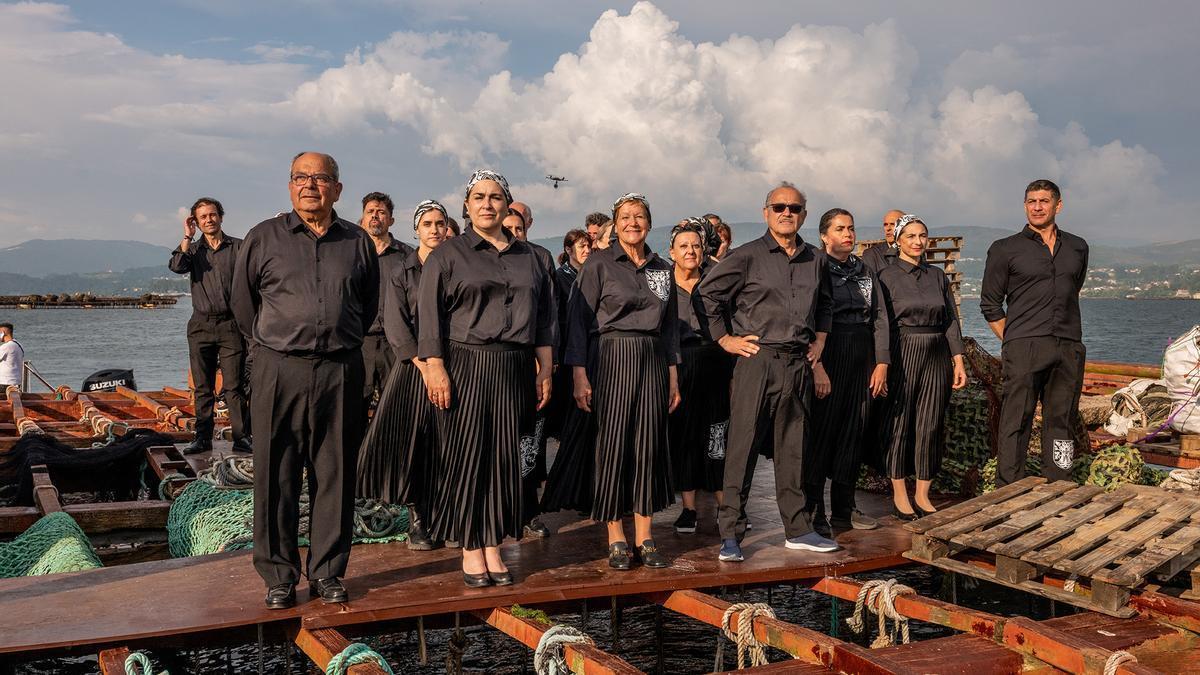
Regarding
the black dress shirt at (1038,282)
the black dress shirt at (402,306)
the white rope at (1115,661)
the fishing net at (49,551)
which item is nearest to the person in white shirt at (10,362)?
the fishing net at (49,551)

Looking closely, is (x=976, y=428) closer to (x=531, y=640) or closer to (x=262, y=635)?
(x=531, y=640)

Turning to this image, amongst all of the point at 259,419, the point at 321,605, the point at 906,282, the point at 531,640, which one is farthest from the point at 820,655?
the point at 906,282

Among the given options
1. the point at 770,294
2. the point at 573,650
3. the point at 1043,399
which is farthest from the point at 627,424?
the point at 1043,399

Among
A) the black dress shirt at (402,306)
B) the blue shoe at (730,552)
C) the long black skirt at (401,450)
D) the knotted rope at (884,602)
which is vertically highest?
the black dress shirt at (402,306)

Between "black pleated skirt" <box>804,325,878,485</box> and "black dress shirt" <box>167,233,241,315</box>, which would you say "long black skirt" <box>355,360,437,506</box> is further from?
"black dress shirt" <box>167,233,241,315</box>

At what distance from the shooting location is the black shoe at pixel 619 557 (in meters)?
5.54

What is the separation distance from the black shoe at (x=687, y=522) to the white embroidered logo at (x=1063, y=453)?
2.70 metres

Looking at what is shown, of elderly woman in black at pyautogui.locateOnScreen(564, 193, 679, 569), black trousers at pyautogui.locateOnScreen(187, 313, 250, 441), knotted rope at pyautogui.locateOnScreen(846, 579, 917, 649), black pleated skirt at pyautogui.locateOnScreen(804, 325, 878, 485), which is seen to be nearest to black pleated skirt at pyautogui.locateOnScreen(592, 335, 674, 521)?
elderly woman in black at pyautogui.locateOnScreen(564, 193, 679, 569)

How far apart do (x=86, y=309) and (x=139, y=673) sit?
162709 millimetres

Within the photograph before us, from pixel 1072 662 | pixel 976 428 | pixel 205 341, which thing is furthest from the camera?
pixel 205 341

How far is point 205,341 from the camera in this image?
924 centimetres

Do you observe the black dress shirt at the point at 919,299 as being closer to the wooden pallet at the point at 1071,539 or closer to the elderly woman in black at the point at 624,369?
the wooden pallet at the point at 1071,539

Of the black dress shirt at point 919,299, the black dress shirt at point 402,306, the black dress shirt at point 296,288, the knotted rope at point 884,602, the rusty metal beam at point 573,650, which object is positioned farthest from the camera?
the black dress shirt at point 919,299

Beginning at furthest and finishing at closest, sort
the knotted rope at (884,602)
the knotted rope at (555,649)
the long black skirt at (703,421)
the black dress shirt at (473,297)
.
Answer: the long black skirt at (703,421), the knotted rope at (884,602), the black dress shirt at (473,297), the knotted rope at (555,649)
